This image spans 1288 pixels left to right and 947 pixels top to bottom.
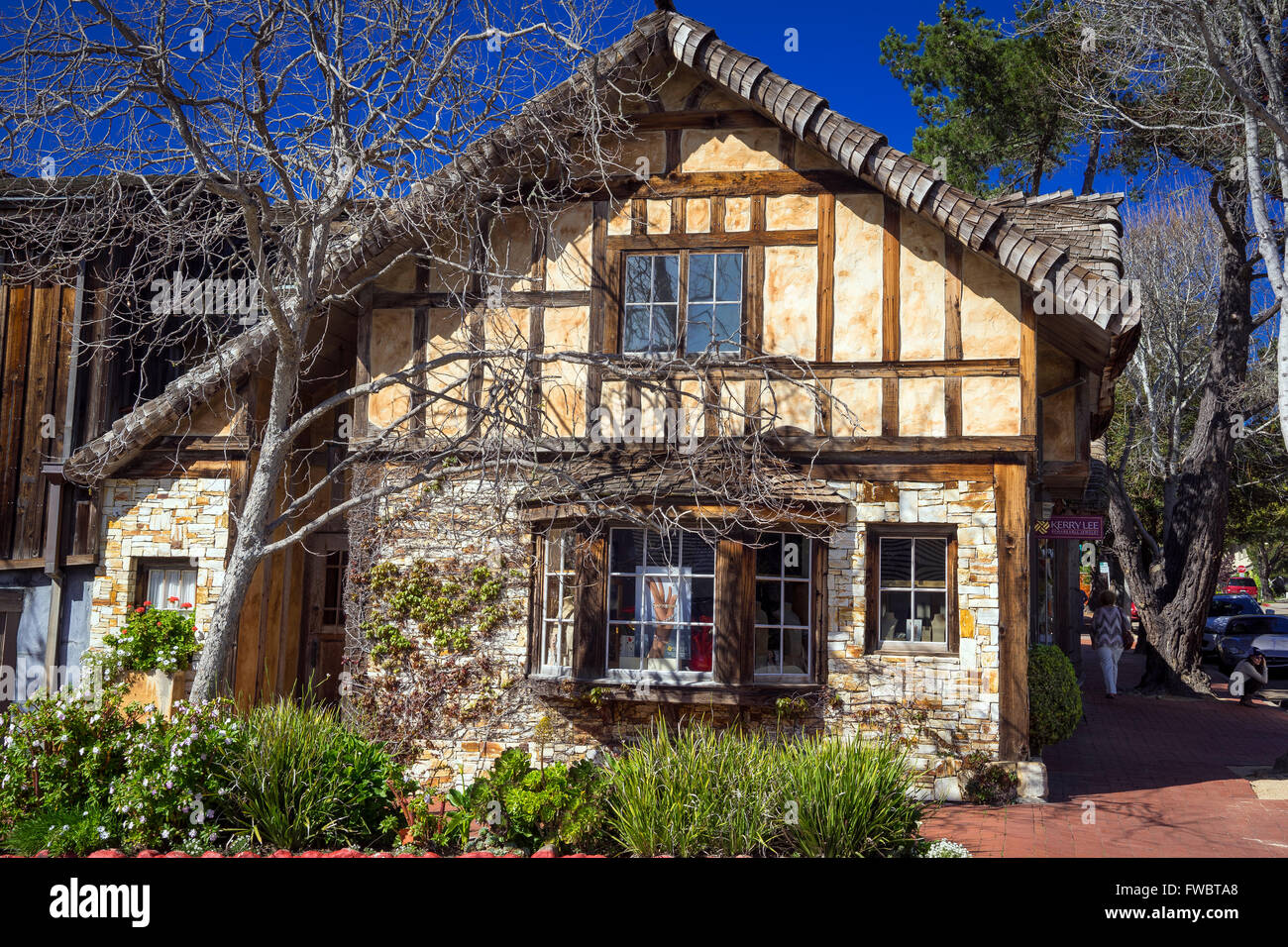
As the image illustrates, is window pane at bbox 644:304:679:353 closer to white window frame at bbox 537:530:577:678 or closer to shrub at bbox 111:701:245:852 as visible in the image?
white window frame at bbox 537:530:577:678

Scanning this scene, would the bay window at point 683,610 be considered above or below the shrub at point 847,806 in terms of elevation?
above

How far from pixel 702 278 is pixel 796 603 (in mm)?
3471

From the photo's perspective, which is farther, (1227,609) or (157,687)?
(1227,609)

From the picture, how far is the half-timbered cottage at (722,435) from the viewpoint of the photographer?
1018 centimetres

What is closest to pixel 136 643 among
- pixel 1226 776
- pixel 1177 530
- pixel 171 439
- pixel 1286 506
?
pixel 171 439

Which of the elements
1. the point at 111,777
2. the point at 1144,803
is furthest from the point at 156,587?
the point at 1144,803

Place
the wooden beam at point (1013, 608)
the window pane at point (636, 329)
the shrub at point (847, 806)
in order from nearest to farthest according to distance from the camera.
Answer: the shrub at point (847, 806) → the wooden beam at point (1013, 608) → the window pane at point (636, 329)

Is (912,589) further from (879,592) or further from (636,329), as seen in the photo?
(636,329)

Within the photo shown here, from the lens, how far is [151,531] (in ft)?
38.8

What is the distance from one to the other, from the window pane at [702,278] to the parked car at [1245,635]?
1611 centimetres


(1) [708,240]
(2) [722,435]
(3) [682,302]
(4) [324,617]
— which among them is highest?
(1) [708,240]

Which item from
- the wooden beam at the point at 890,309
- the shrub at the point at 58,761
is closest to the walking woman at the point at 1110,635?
the wooden beam at the point at 890,309

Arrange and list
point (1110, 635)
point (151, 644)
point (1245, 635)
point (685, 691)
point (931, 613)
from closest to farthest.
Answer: point (685, 691)
point (931, 613)
point (151, 644)
point (1110, 635)
point (1245, 635)

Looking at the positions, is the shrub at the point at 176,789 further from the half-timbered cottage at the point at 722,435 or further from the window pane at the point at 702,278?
the window pane at the point at 702,278
